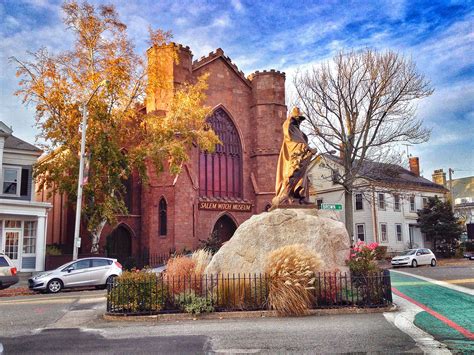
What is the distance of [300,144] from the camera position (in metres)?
14.2

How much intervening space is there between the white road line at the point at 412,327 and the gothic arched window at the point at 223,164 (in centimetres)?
2427

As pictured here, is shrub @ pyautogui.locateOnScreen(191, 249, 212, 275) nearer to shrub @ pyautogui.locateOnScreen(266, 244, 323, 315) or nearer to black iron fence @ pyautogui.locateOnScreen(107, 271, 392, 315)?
black iron fence @ pyautogui.locateOnScreen(107, 271, 392, 315)

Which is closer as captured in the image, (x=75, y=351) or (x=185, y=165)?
(x=75, y=351)

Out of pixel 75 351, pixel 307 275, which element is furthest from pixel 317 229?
pixel 75 351

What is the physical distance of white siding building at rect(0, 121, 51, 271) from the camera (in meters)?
27.8

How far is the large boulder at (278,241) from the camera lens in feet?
40.3

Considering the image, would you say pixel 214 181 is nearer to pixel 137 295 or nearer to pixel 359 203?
pixel 359 203

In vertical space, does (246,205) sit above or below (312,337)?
above

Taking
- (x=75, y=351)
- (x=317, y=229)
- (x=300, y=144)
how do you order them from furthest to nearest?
(x=300, y=144) < (x=317, y=229) < (x=75, y=351)

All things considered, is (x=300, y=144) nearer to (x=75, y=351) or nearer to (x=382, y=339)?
(x=382, y=339)

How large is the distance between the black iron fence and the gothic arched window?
24.5m

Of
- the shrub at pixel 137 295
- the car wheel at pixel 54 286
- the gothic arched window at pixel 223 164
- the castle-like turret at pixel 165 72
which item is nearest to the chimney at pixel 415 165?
the gothic arched window at pixel 223 164

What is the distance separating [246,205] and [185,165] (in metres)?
6.84

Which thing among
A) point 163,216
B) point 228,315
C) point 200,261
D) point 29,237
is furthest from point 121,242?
point 228,315
